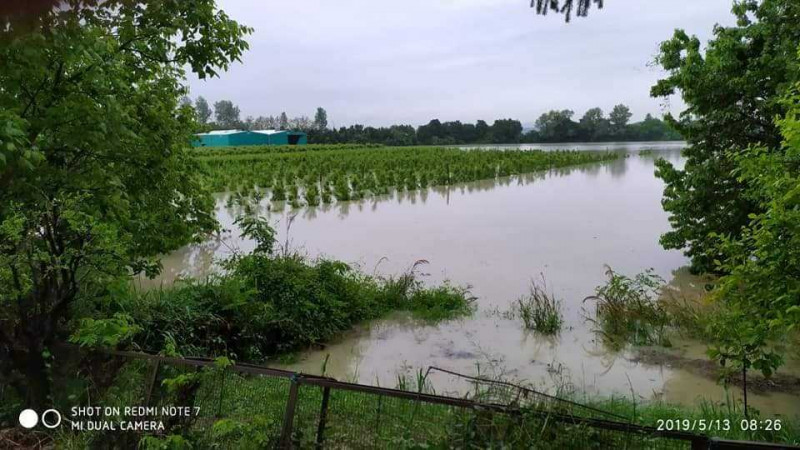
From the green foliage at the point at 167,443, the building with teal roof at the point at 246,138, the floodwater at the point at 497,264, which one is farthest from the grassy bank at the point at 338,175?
the building with teal roof at the point at 246,138

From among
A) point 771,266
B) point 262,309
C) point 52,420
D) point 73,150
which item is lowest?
point 262,309

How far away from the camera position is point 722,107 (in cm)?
830

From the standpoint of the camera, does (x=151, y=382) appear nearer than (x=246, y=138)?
Yes

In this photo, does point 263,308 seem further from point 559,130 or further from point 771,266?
point 559,130

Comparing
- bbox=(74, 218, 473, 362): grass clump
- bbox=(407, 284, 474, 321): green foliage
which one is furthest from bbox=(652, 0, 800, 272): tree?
bbox=(74, 218, 473, 362): grass clump

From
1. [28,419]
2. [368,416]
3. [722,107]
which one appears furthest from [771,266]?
[722,107]

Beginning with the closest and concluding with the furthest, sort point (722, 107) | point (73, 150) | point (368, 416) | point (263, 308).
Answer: point (368, 416) → point (73, 150) → point (263, 308) → point (722, 107)

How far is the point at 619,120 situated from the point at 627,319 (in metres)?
87.3

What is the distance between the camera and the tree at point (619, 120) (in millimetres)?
83625

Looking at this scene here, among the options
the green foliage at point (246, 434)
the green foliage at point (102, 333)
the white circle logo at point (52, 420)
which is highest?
the green foliage at point (102, 333)

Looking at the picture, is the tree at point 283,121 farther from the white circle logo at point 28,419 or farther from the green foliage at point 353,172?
the white circle logo at point 28,419

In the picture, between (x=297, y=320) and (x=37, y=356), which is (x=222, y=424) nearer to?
(x=37, y=356)

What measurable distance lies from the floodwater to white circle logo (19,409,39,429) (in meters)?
2.66

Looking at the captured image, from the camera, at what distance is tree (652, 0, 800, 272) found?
25.0 ft
